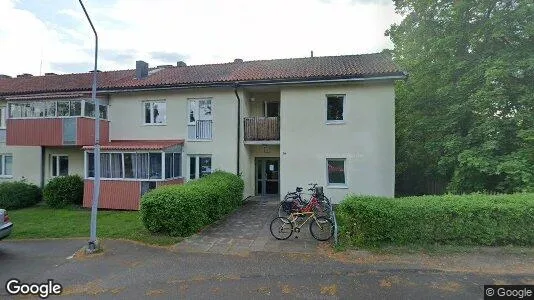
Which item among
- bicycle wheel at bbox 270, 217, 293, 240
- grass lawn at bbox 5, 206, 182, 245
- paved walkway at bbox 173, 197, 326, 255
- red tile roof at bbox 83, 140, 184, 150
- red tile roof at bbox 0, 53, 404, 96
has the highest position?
red tile roof at bbox 0, 53, 404, 96

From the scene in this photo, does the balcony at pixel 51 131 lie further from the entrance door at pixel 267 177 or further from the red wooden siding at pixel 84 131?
the entrance door at pixel 267 177

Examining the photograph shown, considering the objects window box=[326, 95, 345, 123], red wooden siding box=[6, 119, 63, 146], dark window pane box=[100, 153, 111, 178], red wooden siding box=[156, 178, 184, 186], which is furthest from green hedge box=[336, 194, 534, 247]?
red wooden siding box=[6, 119, 63, 146]

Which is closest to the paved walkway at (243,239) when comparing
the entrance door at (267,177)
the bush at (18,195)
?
the entrance door at (267,177)

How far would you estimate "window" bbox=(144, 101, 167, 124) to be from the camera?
15859 mm

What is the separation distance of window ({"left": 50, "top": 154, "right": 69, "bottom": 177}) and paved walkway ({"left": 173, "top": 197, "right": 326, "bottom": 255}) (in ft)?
35.8

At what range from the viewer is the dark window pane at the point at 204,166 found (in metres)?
15.4

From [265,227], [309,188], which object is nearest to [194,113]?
[309,188]

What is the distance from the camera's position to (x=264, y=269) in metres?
6.67

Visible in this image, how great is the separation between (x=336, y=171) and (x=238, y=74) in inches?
272

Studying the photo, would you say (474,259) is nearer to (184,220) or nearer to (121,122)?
(184,220)

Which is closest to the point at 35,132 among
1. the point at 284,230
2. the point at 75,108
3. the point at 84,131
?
the point at 75,108

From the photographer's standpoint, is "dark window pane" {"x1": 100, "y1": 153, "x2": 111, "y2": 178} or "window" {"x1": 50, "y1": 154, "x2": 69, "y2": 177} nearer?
"dark window pane" {"x1": 100, "y1": 153, "x2": 111, "y2": 178}

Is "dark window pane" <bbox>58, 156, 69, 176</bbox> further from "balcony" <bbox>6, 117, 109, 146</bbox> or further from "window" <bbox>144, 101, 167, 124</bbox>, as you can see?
"window" <bbox>144, 101, 167, 124</bbox>

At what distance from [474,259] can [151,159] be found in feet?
39.9
